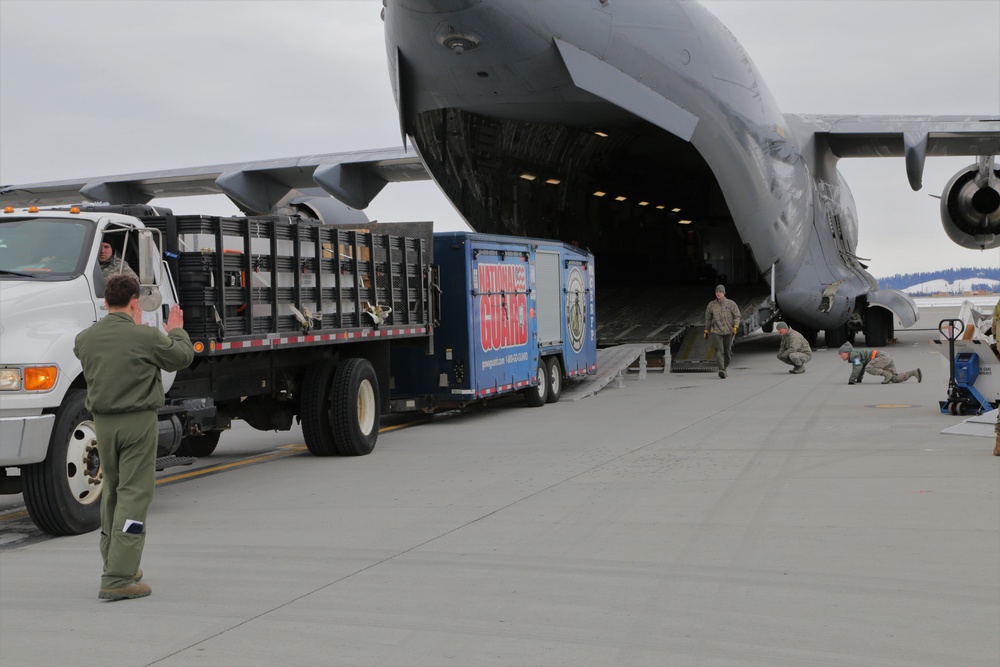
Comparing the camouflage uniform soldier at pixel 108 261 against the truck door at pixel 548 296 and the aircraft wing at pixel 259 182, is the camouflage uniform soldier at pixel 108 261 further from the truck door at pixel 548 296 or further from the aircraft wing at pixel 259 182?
the aircraft wing at pixel 259 182

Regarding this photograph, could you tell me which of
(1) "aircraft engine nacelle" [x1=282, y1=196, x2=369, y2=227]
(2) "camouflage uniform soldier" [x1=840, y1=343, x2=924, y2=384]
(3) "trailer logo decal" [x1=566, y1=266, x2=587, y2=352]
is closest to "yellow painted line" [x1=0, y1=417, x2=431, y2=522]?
(3) "trailer logo decal" [x1=566, y1=266, x2=587, y2=352]

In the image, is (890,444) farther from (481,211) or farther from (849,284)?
(849,284)

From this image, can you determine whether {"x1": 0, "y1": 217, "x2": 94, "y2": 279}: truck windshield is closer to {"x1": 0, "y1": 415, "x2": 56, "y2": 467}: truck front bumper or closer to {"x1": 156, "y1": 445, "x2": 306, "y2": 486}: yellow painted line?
{"x1": 0, "y1": 415, "x2": 56, "y2": 467}: truck front bumper

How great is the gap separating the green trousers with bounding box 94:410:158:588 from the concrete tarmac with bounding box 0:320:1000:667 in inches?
9.1

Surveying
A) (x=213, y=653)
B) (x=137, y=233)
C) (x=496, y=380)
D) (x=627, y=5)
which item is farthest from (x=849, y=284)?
(x=213, y=653)

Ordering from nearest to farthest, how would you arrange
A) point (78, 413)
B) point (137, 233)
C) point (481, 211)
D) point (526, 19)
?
point (78, 413) < point (137, 233) < point (526, 19) < point (481, 211)

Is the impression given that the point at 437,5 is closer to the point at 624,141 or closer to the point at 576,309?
the point at 576,309

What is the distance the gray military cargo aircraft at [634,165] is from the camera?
58.2 feet

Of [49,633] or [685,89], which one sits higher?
[685,89]

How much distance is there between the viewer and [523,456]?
10.5 meters

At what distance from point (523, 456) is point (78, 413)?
4.54 m

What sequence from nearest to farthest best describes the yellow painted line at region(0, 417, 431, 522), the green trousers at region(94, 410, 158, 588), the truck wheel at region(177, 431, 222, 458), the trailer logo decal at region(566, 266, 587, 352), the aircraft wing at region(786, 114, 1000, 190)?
the green trousers at region(94, 410, 158, 588)
the yellow painted line at region(0, 417, 431, 522)
the truck wheel at region(177, 431, 222, 458)
the trailer logo decal at region(566, 266, 587, 352)
the aircraft wing at region(786, 114, 1000, 190)

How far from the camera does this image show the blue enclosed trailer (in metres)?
13.4

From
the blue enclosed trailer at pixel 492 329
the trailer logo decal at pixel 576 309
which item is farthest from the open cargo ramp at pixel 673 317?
the blue enclosed trailer at pixel 492 329
